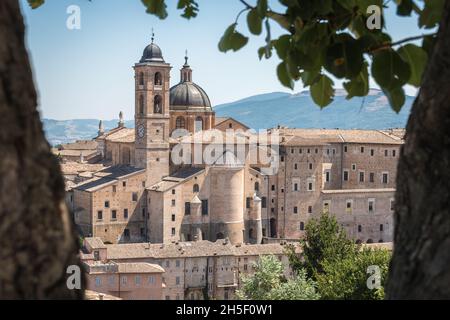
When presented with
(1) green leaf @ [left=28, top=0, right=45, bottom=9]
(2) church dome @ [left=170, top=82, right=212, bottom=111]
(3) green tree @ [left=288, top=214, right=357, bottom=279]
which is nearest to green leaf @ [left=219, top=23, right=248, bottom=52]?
(1) green leaf @ [left=28, top=0, right=45, bottom=9]

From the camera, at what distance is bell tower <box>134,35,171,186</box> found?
41.8 metres

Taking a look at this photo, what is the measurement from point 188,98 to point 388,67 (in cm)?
4587

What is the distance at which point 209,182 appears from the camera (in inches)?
1601

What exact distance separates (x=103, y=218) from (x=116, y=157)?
6553 millimetres

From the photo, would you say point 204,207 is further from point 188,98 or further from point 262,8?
point 262,8

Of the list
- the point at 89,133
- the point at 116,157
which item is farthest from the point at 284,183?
the point at 89,133

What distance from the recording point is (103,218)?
40531mm

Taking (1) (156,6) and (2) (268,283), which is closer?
(1) (156,6)

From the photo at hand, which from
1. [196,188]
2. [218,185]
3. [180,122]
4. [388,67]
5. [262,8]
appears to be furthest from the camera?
[180,122]

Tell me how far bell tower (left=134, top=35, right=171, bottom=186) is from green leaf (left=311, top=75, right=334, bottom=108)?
39.0m

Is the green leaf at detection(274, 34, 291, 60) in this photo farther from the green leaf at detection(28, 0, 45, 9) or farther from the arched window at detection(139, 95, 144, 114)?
the arched window at detection(139, 95, 144, 114)

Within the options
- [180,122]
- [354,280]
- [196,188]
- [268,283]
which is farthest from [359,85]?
[180,122]
